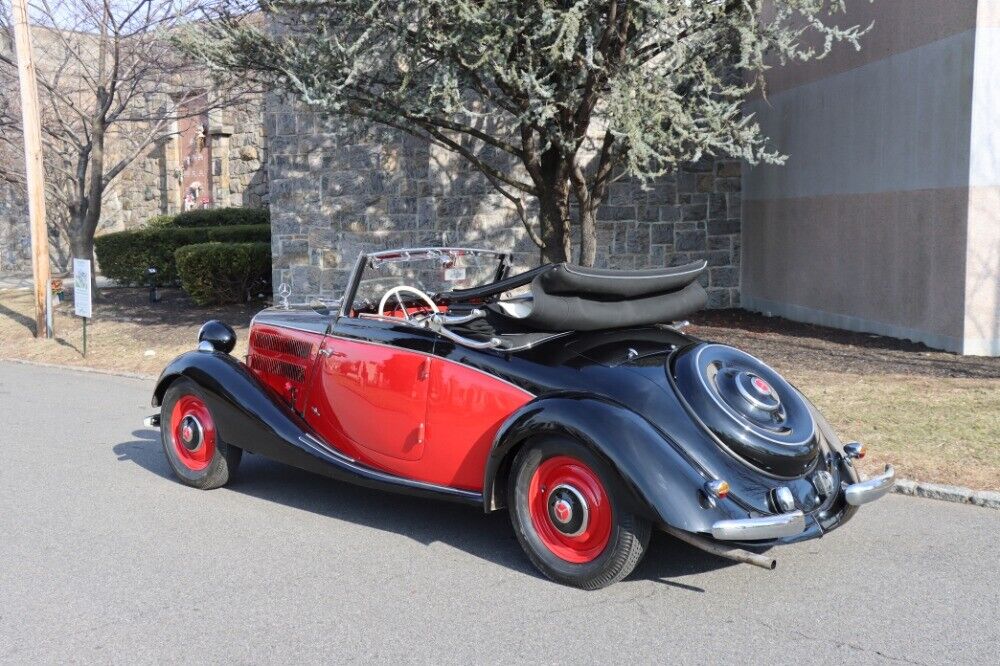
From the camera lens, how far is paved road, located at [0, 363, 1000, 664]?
404cm

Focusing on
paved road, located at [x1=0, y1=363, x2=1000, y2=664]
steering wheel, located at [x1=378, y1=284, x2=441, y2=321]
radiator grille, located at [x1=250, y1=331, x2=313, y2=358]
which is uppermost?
steering wheel, located at [x1=378, y1=284, x2=441, y2=321]

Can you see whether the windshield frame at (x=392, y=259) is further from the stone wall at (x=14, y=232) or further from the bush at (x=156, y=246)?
the stone wall at (x=14, y=232)

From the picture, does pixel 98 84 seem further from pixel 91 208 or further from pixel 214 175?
pixel 214 175

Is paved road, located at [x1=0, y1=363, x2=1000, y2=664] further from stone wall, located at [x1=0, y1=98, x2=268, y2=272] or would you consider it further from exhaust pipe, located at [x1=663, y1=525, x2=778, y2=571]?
stone wall, located at [x1=0, y1=98, x2=268, y2=272]

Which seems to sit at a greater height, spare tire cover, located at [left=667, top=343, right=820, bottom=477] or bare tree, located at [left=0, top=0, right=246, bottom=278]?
bare tree, located at [left=0, top=0, right=246, bottom=278]

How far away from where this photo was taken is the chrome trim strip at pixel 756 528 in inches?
163

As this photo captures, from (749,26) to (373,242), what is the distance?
6.44 metres

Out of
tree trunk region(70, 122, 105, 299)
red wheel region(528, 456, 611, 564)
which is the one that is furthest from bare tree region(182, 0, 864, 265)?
tree trunk region(70, 122, 105, 299)

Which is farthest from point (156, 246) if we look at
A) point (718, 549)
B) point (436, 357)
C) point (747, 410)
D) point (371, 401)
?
point (718, 549)

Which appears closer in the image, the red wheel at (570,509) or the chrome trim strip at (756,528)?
the chrome trim strip at (756,528)

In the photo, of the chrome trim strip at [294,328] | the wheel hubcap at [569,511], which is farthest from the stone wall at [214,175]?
the wheel hubcap at [569,511]

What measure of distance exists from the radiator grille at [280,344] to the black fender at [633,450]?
1794mm

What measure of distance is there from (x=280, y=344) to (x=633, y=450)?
279 centimetres

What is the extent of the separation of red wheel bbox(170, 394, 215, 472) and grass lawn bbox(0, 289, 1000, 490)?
4.26 metres
